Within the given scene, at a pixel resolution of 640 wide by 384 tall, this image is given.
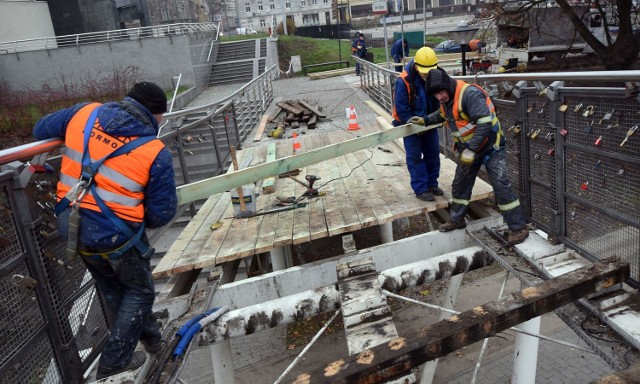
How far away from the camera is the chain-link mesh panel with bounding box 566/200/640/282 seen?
11.0 feet

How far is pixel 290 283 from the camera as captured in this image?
4289 mm

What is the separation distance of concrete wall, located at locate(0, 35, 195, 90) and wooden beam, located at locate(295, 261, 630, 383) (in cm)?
2374

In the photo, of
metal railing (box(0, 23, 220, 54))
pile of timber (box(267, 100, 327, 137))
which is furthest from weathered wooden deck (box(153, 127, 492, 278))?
metal railing (box(0, 23, 220, 54))

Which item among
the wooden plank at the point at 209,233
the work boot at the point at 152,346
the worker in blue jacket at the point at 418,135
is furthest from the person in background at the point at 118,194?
the worker in blue jacket at the point at 418,135

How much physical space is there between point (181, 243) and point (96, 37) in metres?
27.6

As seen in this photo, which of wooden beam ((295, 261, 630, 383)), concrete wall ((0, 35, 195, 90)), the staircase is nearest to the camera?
wooden beam ((295, 261, 630, 383))

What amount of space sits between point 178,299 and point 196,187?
0.94 metres

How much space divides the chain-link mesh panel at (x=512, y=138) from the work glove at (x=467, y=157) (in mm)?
748

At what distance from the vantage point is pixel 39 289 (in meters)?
3.01

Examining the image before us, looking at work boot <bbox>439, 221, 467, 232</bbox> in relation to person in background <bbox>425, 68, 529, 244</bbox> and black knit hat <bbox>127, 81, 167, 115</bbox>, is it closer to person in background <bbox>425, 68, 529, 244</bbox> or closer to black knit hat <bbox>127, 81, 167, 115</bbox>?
person in background <bbox>425, 68, 529, 244</bbox>

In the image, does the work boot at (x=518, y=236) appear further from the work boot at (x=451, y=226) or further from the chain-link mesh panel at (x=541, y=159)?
the work boot at (x=451, y=226)

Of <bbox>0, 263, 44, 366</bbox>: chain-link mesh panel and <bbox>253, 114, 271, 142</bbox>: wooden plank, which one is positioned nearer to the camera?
<bbox>0, 263, 44, 366</bbox>: chain-link mesh panel

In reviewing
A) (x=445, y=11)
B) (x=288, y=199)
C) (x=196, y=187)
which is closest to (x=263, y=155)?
(x=288, y=199)

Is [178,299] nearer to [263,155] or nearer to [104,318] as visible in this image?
[104,318]
